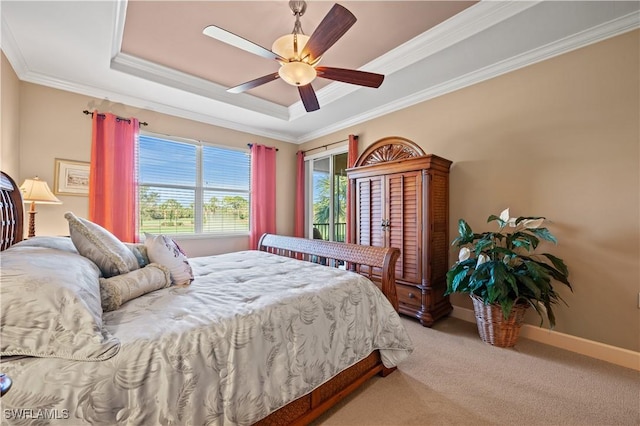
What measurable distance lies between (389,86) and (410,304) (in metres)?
2.54

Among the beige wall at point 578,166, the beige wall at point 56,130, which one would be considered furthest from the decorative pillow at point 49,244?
the beige wall at point 578,166

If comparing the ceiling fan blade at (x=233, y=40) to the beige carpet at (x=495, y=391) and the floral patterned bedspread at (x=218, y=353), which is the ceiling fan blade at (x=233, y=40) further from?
the beige carpet at (x=495, y=391)

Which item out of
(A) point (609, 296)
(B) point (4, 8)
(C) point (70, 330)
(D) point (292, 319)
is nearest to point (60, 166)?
(B) point (4, 8)

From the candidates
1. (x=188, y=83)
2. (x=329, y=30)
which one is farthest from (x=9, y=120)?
(x=329, y=30)

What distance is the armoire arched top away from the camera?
3.16 metres

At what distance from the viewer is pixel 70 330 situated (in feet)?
2.85

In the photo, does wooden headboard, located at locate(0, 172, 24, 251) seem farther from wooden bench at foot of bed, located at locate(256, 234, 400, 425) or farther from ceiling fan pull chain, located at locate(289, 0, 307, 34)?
ceiling fan pull chain, located at locate(289, 0, 307, 34)

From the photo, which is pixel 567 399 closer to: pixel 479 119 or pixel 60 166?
pixel 479 119

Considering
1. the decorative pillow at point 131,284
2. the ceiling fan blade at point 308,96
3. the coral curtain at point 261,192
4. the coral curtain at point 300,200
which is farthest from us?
the coral curtain at point 300,200

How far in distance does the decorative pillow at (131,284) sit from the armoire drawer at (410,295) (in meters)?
2.37

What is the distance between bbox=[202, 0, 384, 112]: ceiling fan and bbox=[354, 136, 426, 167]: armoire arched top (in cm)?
122

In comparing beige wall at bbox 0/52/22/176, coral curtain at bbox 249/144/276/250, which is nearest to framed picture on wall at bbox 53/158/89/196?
beige wall at bbox 0/52/22/176

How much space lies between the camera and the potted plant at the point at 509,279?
2.18 metres

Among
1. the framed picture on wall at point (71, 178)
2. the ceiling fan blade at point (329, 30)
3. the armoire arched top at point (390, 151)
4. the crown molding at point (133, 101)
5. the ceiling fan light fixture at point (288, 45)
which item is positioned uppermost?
the crown molding at point (133, 101)
